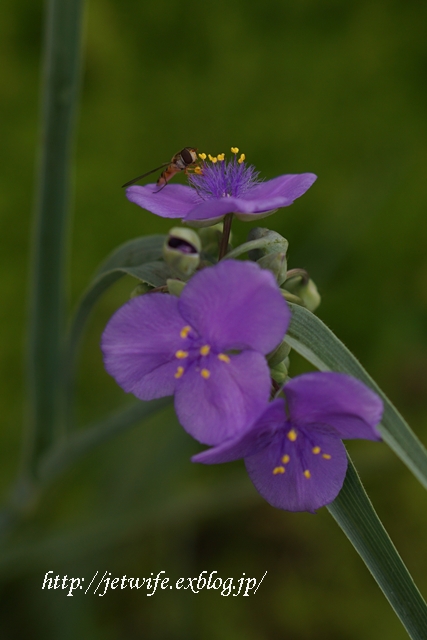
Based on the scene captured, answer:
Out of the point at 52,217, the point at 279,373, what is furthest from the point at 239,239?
the point at 279,373

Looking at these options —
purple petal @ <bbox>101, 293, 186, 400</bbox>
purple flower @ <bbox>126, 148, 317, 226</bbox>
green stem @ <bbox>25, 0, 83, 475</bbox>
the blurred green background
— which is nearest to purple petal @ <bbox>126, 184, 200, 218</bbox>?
purple flower @ <bbox>126, 148, 317, 226</bbox>

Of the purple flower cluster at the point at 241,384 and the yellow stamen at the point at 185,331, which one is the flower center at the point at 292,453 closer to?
the purple flower cluster at the point at 241,384

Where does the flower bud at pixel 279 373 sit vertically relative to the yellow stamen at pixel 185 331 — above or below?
below

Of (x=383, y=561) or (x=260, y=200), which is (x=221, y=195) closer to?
(x=260, y=200)

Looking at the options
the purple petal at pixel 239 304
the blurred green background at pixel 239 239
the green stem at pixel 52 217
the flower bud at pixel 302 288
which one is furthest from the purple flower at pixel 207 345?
the blurred green background at pixel 239 239

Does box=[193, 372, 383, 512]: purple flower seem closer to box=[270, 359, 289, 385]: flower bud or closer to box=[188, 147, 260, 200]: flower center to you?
box=[270, 359, 289, 385]: flower bud

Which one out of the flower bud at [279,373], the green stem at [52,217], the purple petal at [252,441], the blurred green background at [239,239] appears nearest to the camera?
the purple petal at [252,441]
